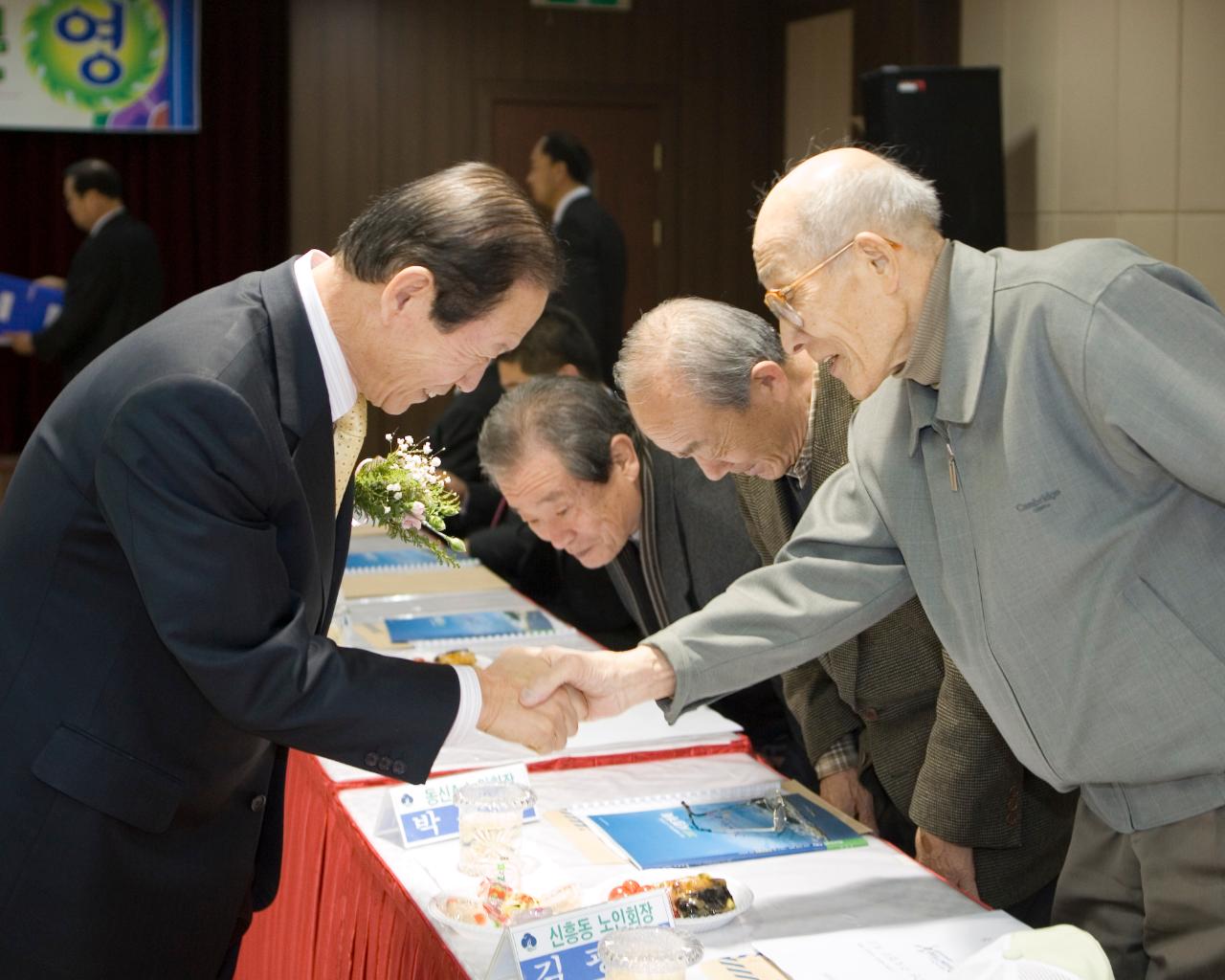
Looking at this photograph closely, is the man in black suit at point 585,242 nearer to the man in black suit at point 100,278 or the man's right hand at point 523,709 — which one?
the man in black suit at point 100,278

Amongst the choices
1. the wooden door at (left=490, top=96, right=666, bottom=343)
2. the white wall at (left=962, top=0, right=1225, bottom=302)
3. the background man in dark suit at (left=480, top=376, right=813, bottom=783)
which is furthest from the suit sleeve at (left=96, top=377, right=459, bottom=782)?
the wooden door at (left=490, top=96, right=666, bottom=343)

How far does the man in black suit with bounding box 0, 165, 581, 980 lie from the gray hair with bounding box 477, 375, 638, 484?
1140 mm

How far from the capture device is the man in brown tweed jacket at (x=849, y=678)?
215 cm

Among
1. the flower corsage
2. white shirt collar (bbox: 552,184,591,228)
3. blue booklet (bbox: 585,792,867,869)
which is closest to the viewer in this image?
blue booklet (bbox: 585,792,867,869)

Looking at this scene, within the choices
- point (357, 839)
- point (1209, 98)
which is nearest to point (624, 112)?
point (1209, 98)

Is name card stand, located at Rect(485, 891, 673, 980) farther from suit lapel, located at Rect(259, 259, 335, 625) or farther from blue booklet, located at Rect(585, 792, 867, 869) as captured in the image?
suit lapel, located at Rect(259, 259, 335, 625)

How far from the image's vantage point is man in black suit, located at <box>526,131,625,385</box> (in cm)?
648

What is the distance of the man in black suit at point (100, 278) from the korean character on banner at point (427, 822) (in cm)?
572

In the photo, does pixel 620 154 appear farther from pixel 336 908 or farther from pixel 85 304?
pixel 336 908

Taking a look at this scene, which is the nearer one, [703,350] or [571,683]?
[571,683]

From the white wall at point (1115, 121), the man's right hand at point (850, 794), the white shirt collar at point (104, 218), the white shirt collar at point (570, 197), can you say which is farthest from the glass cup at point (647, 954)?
the white shirt collar at point (104, 218)

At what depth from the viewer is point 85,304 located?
23.5 feet

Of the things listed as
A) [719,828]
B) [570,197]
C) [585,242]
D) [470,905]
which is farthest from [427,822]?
[570,197]

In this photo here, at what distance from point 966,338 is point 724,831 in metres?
0.78
